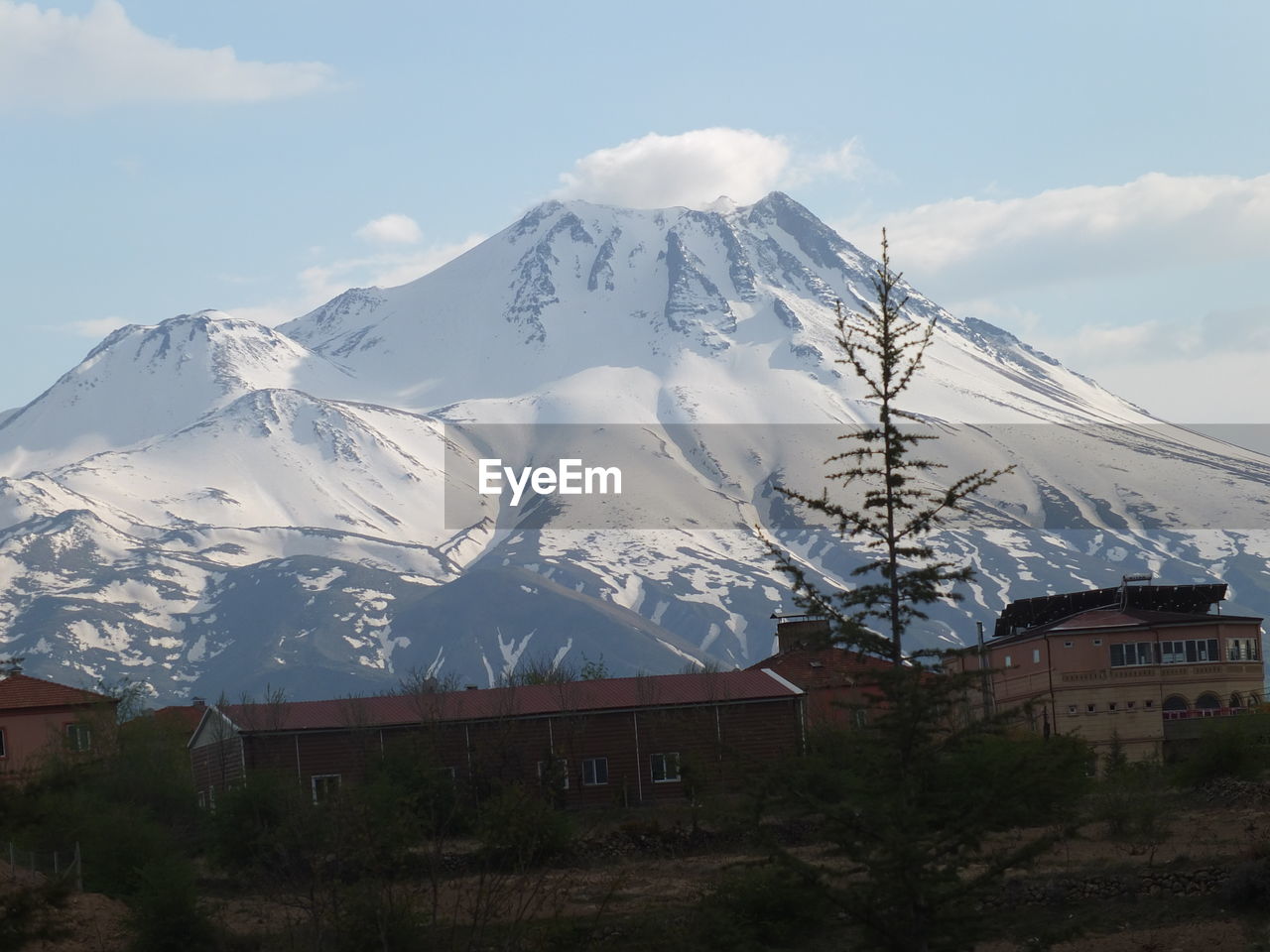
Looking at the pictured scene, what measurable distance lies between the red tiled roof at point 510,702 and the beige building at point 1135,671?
11189 mm

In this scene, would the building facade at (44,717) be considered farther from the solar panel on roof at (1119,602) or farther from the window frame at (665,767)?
the solar panel on roof at (1119,602)

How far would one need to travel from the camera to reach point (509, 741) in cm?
6284

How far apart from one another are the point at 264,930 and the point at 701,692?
90.6ft

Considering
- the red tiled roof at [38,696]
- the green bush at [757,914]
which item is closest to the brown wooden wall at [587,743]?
the red tiled roof at [38,696]

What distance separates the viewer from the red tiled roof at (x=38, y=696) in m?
78.2

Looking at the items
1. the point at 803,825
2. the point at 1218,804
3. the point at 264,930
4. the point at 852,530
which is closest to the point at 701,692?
the point at 803,825

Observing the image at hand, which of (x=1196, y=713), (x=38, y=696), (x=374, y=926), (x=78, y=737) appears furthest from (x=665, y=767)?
(x=38, y=696)

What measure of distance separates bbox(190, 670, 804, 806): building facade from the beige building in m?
11.6

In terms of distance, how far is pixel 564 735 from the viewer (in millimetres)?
65812

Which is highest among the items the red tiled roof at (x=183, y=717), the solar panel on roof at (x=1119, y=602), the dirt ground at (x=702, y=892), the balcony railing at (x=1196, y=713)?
the solar panel on roof at (x=1119, y=602)

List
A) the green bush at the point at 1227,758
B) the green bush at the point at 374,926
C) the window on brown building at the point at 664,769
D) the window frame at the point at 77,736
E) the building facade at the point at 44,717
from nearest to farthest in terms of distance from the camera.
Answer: the green bush at the point at 374,926, the green bush at the point at 1227,758, the window on brown building at the point at 664,769, the window frame at the point at 77,736, the building facade at the point at 44,717

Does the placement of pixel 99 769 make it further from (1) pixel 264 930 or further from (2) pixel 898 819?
(1) pixel 264 930

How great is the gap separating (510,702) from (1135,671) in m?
27.9

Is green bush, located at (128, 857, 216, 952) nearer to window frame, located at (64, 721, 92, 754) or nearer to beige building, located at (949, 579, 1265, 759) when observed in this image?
window frame, located at (64, 721, 92, 754)
